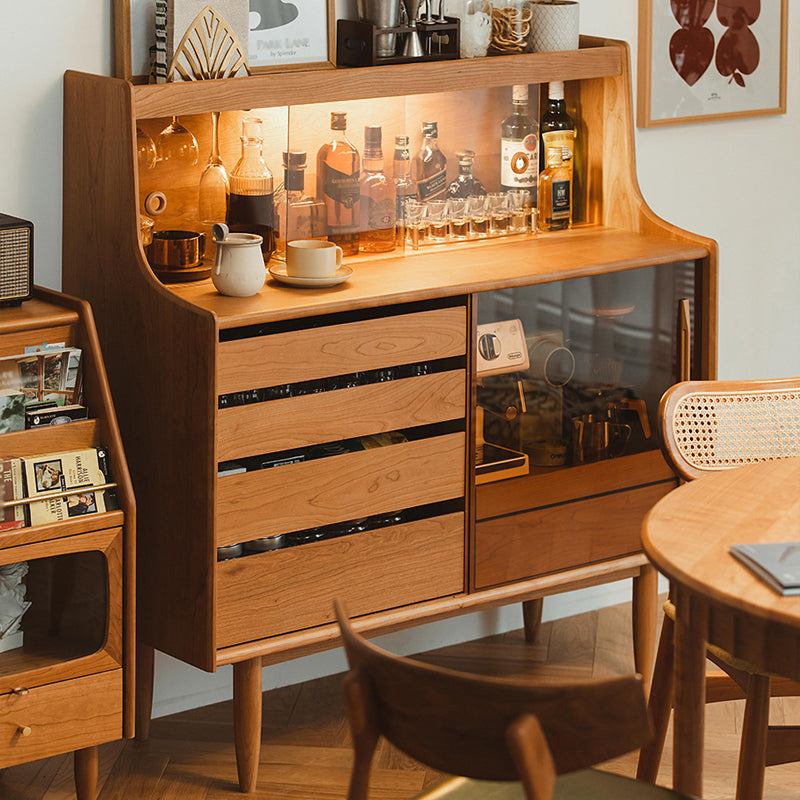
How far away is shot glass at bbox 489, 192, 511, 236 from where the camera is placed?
2959mm

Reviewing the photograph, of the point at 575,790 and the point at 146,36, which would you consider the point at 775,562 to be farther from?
the point at 146,36

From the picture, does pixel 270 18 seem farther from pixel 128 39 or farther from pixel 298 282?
pixel 298 282

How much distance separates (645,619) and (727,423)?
2.68 ft

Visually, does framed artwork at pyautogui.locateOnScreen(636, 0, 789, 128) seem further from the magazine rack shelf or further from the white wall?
the magazine rack shelf

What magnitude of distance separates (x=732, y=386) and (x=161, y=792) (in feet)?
4.61

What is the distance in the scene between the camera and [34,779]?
8.73 ft

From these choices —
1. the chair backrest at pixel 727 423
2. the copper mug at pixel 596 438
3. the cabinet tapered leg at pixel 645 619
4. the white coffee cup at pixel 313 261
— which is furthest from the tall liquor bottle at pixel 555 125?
the cabinet tapered leg at pixel 645 619

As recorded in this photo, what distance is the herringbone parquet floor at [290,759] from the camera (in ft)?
8.66

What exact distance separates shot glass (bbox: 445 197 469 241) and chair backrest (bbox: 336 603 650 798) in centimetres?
161

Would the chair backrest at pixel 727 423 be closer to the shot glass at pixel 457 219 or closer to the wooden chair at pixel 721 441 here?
the wooden chair at pixel 721 441

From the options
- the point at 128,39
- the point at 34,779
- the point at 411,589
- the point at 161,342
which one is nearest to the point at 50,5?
the point at 128,39

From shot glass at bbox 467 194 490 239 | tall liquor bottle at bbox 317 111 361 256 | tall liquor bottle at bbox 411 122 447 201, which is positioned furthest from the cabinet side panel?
shot glass at bbox 467 194 490 239

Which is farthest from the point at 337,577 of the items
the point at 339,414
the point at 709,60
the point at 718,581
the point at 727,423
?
the point at 709,60

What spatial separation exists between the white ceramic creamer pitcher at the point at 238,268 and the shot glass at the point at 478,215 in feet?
2.18
